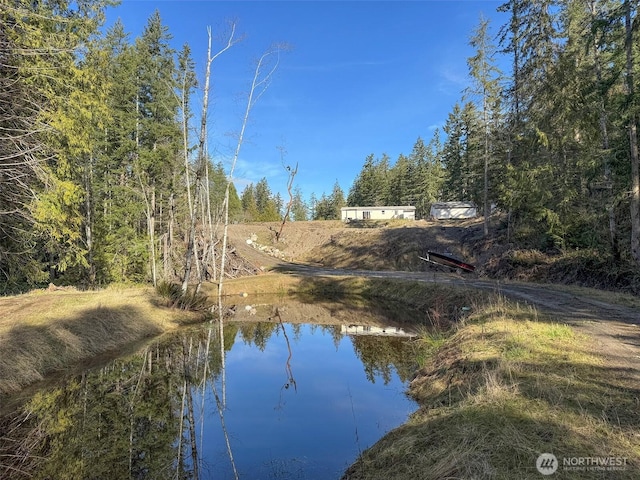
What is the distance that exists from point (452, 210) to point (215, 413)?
45779mm

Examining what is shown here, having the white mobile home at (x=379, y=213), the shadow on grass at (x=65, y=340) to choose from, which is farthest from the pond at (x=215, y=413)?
the white mobile home at (x=379, y=213)

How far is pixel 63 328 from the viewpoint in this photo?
10.7 m

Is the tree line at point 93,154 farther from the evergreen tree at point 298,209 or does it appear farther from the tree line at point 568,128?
the evergreen tree at point 298,209

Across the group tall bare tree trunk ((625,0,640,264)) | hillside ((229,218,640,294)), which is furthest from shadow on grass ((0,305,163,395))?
tall bare tree trunk ((625,0,640,264))

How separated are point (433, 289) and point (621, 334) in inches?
475

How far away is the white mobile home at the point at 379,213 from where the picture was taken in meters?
56.1

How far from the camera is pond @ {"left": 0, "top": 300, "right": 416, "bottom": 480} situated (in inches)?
226

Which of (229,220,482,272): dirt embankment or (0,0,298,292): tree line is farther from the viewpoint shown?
(229,220,482,272): dirt embankment

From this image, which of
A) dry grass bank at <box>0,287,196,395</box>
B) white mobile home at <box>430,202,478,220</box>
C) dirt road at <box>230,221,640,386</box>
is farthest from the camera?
white mobile home at <box>430,202,478,220</box>

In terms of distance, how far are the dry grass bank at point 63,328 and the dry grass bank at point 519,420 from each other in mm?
8054

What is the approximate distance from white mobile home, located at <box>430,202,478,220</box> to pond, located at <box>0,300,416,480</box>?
1499 inches

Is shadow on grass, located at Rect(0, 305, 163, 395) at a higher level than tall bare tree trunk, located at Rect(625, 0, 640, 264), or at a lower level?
lower

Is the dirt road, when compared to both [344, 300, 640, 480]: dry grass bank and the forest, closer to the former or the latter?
[344, 300, 640, 480]: dry grass bank

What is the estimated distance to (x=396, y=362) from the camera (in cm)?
1102
